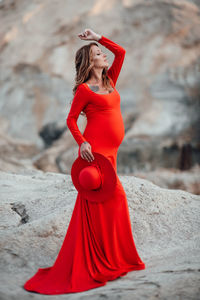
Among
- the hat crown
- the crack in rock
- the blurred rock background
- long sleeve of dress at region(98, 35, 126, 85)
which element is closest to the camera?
the hat crown

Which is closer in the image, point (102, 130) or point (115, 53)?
point (102, 130)

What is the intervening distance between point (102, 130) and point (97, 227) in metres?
0.61

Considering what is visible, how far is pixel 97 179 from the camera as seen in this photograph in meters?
2.19

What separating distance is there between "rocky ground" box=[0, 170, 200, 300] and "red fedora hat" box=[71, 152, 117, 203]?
0.52m

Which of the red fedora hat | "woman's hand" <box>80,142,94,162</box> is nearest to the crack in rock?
the red fedora hat

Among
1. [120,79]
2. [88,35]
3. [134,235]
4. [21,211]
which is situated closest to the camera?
[88,35]

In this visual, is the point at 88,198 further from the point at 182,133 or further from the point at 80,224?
the point at 182,133

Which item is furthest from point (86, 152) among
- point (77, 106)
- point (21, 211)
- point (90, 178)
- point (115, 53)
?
point (21, 211)

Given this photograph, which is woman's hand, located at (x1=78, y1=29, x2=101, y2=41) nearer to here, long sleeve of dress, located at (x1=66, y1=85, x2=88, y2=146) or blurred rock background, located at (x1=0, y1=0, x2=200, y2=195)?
long sleeve of dress, located at (x1=66, y1=85, x2=88, y2=146)

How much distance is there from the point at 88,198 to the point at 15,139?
5.67m

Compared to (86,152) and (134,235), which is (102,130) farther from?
(134,235)

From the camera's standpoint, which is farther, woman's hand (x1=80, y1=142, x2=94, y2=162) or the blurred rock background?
the blurred rock background

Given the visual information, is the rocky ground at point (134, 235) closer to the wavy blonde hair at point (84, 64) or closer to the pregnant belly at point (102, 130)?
the pregnant belly at point (102, 130)

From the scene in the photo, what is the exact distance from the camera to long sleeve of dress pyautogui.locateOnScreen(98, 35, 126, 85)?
2.43 metres
